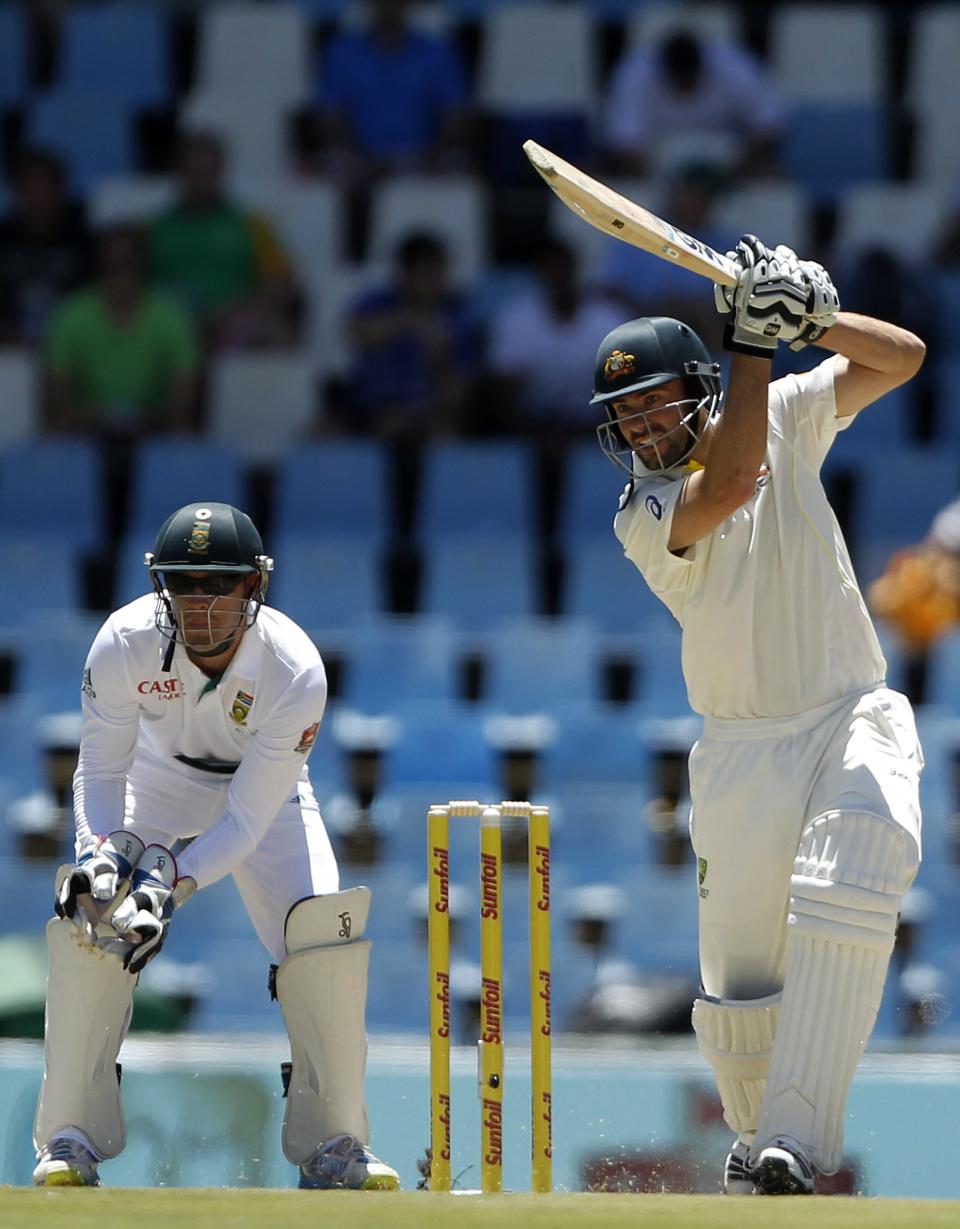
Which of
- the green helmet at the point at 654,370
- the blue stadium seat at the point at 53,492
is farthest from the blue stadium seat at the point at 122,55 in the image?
the green helmet at the point at 654,370

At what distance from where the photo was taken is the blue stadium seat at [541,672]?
680 centimetres

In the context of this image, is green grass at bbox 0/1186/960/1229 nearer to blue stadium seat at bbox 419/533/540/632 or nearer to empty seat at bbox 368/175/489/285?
blue stadium seat at bbox 419/533/540/632

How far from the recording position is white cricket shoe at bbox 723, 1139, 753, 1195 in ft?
12.1

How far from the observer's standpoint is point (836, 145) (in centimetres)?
867

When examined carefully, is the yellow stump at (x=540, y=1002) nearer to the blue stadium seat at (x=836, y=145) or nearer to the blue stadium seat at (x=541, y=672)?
the blue stadium seat at (x=541, y=672)

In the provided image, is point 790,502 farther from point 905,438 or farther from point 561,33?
point 561,33

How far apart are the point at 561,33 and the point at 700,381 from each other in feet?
17.0

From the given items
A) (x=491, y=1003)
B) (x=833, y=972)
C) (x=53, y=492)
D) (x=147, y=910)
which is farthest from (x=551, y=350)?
(x=833, y=972)

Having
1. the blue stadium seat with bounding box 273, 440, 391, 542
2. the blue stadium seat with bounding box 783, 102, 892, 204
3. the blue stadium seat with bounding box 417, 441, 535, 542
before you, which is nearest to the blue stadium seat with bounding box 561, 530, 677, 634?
the blue stadium seat with bounding box 417, 441, 535, 542

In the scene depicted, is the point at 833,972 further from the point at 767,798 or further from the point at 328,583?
the point at 328,583

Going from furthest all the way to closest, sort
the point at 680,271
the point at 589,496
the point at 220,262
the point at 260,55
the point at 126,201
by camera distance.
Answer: the point at 260,55 < the point at 126,201 < the point at 220,262 < the point at 680,271 < the point at 589,496

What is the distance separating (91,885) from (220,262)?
4.56 metres

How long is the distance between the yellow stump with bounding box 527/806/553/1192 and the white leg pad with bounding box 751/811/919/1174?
1.31 feet

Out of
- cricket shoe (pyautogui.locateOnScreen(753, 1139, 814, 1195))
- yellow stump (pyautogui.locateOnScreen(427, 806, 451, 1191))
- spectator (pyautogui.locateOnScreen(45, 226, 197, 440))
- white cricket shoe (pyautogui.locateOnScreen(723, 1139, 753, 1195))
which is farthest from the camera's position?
spectator (pyautogui.locateOnScreen(45, 226, 197, 440))
